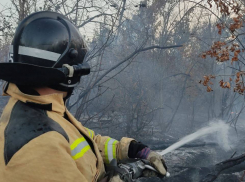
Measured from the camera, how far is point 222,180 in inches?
206

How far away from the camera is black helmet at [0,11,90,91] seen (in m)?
1.57

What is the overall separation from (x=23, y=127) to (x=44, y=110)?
0.77ft

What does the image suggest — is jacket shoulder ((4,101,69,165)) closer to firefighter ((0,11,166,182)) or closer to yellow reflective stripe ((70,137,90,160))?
firefighter ((0,11,166,182))

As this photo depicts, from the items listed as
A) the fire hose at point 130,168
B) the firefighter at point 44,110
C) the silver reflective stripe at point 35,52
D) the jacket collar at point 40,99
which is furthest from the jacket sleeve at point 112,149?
the silver reflective stripe at point 35,52

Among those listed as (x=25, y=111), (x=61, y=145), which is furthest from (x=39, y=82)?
(x=61, y=145)

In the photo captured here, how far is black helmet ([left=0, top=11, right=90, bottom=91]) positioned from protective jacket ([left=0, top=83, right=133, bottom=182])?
115 millimetres

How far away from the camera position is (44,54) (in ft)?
5.73

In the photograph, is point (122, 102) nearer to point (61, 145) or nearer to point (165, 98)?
point (165, 98)

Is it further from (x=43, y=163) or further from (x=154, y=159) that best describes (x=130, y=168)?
(x=43, y=163)

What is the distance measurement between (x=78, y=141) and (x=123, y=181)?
478 millimetres

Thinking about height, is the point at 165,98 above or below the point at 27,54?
below

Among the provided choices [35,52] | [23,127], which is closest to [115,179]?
[23,127]

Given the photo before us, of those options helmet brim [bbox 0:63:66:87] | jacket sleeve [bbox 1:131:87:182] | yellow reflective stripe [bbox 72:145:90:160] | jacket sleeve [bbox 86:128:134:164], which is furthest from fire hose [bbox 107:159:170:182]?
helmet brim [bbox 0:63:66:87]

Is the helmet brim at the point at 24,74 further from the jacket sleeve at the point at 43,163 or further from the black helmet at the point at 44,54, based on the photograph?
the jacket sleeve at the point at 43,163
